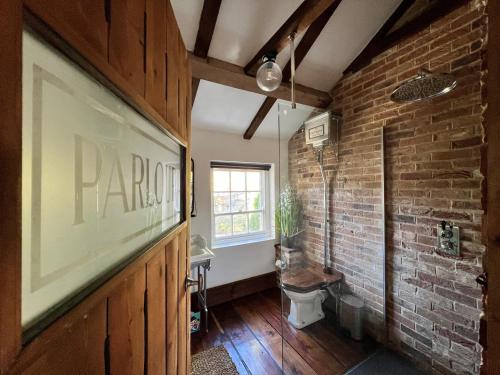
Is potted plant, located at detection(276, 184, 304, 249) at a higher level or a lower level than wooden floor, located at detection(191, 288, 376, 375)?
higher

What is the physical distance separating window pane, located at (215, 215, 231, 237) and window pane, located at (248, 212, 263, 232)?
1.07 feet

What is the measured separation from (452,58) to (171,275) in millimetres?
2226

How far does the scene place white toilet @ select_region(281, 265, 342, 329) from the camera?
206cm

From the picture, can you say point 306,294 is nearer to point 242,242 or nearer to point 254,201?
point 242,242

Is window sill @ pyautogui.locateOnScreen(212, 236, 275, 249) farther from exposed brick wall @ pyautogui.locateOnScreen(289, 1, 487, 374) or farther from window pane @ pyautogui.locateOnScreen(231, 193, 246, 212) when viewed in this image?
exposed brick wall @ pyautogui.locateOnScreen(289, 1, 487, 374)

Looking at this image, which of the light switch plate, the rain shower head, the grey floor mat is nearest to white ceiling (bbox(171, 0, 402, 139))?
the rain shower head

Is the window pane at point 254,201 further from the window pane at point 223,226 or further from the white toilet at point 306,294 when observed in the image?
the white toilet at point 306,294

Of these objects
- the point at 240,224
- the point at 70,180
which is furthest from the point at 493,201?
the point at 240,224

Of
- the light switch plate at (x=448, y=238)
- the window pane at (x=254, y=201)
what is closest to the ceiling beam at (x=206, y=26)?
the window pane at (x=254, y=201)

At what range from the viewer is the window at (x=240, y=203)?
9.05ft

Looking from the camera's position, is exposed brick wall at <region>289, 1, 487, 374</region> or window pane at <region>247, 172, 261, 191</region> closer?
exposed brick wall at <region>289, 1, 487, 374</region>

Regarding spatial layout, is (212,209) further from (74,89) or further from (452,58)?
(452,58)

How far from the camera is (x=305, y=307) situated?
2.11m

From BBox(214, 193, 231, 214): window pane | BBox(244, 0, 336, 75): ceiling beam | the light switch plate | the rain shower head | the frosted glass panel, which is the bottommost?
the light switch plate
